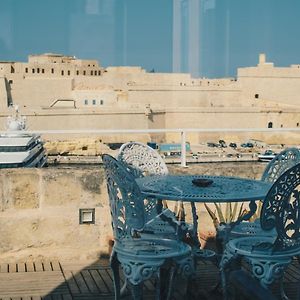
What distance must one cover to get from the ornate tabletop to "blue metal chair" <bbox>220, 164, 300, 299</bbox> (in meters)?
0.19

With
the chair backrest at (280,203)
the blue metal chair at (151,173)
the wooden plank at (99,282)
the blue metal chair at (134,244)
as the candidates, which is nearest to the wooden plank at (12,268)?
the wooden plank at (99,282)

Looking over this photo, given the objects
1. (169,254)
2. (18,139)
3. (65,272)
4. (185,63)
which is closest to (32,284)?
(65,272)

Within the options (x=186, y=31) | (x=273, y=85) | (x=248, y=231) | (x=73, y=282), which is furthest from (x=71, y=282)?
(x=273, y=85)

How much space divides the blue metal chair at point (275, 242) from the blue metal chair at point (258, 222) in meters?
0.22

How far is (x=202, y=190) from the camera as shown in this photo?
2695 mm

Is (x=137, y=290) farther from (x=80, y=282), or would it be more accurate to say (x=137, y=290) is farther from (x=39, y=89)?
(x=39, y=89)

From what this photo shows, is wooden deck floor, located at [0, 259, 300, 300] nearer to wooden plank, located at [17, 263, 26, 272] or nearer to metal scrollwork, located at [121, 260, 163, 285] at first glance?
wooden plank, located at [17, 263, 26, 272]

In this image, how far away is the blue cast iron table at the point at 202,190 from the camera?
252 cm

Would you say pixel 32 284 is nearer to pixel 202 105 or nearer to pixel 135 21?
pixel 135 21

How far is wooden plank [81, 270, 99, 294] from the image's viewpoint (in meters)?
2.96

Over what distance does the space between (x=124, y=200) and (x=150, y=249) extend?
0.21 meters

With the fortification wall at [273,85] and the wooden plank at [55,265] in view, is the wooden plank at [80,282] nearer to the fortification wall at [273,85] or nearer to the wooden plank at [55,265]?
the wooden plank at [55,265]

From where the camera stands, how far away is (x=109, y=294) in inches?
115

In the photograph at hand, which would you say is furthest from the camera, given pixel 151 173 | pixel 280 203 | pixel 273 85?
pixel 273 85
